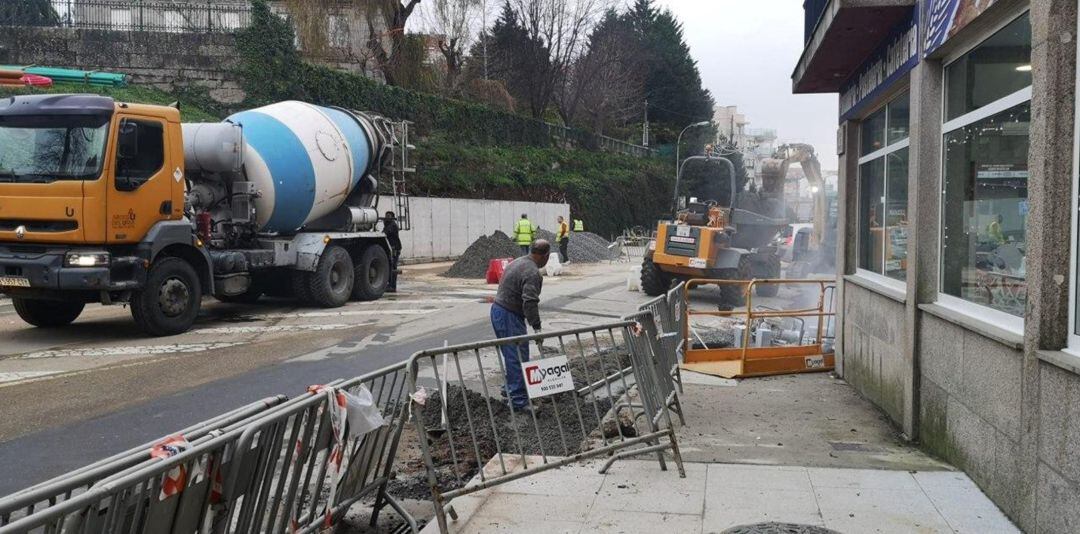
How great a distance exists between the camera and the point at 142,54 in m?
25.2

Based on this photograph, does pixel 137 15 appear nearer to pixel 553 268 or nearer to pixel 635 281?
pixel 553 268

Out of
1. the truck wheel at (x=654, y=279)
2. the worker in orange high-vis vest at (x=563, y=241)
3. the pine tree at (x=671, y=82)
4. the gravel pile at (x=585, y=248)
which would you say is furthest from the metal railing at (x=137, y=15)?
the pine tree at (x=671, y=82)

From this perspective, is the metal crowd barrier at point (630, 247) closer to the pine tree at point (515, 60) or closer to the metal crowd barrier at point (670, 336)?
the pine tree at point (515, 60)

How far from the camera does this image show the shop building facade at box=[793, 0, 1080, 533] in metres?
4.21

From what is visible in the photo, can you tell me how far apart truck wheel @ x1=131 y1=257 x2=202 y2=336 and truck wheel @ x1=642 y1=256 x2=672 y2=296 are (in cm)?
926

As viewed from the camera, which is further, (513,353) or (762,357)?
(762,357)

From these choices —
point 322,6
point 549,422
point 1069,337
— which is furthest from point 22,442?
point 322,6

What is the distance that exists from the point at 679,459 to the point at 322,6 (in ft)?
94.6

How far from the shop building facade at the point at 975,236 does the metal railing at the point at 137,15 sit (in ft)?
72.5

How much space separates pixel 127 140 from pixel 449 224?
19.5 m

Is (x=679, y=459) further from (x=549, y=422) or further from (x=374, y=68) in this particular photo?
(x=374, y=68)

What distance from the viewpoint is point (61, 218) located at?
428 inches

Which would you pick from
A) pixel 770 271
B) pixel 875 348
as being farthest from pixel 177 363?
pixel 770 271

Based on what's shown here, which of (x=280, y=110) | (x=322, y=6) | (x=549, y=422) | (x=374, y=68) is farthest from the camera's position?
(x=374, y=68)
